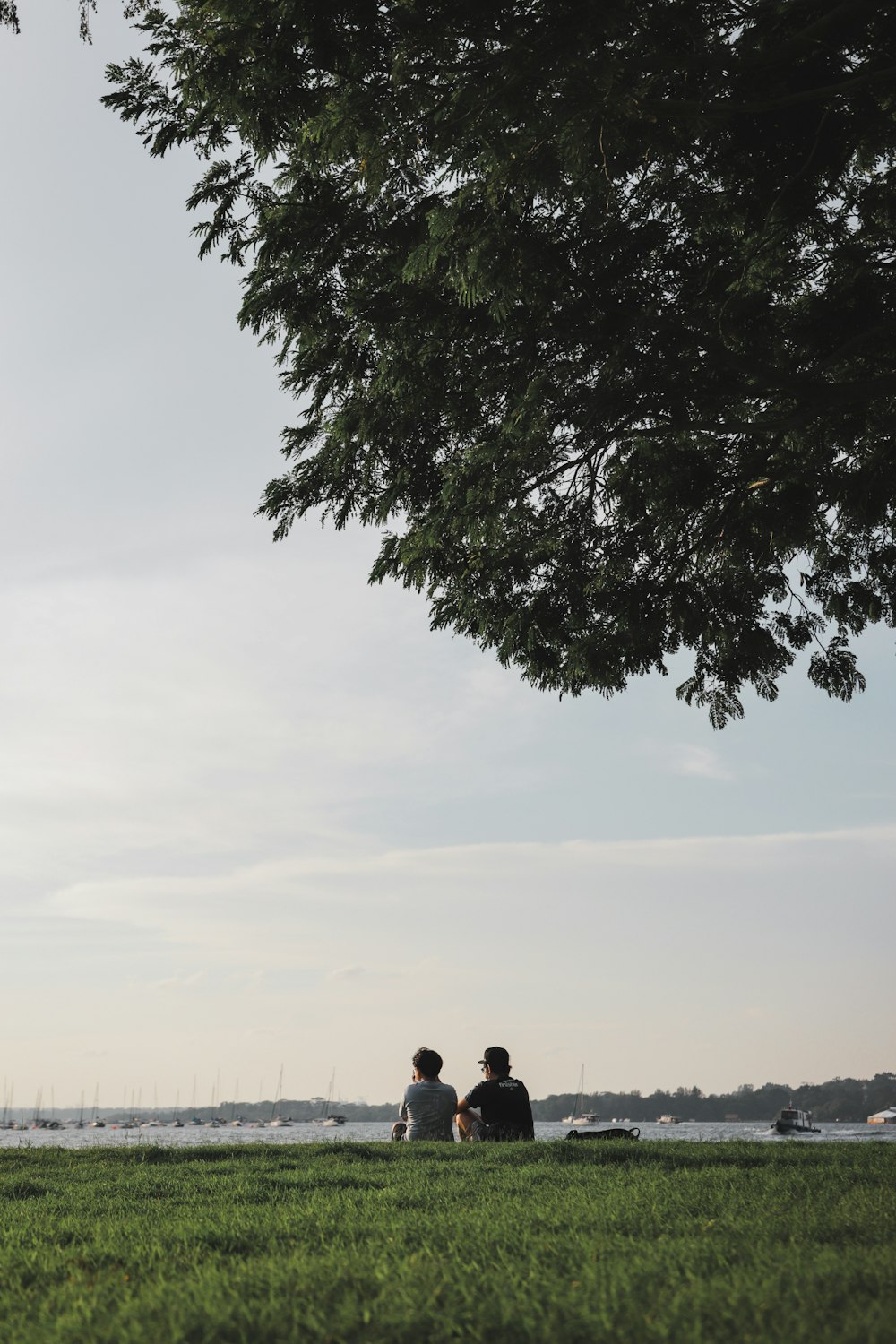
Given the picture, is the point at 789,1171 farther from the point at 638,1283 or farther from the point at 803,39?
the point at 803,39

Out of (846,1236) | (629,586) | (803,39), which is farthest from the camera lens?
(629,586)

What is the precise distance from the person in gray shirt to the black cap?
0.55 m

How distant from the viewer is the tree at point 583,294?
19.3 ft

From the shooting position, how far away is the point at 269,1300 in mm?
3551

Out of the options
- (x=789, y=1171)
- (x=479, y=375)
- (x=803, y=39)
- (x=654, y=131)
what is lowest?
(x=789, y=1171)

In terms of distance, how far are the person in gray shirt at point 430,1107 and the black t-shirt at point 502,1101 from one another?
0.33 metres

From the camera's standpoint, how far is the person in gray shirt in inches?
415

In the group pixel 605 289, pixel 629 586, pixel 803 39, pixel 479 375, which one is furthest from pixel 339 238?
pixel 629 586

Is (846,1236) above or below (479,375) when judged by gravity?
below

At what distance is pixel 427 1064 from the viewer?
10789 mm

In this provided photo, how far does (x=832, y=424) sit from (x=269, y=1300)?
7736mm

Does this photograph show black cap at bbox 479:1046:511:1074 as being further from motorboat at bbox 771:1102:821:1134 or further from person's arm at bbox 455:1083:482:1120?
motorboat at bbox 771:1102:821:1134

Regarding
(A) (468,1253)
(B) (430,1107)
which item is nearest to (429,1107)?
(B) (430,1107)

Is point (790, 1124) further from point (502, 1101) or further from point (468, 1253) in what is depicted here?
point (468, 1253)
